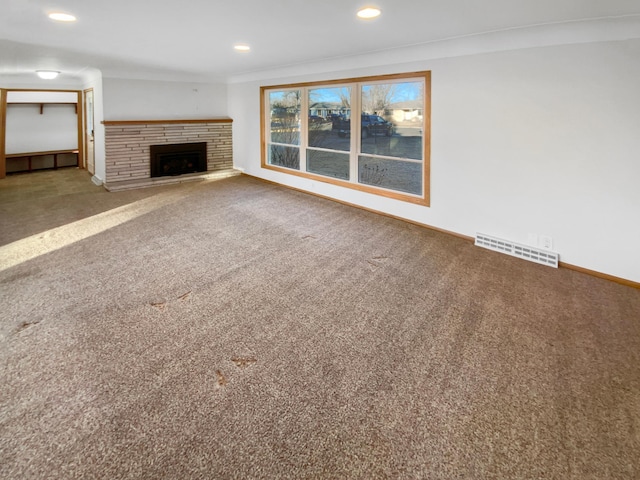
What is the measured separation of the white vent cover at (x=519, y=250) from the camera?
364cm

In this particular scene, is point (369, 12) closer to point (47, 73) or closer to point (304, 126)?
point (304, 126)

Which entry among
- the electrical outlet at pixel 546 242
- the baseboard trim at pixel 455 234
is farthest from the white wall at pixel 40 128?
the electrical outlet at pixel 546 242

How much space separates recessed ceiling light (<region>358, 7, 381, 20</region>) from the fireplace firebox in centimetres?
546

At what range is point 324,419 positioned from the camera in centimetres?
173

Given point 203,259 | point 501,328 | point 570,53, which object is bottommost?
point 501,328

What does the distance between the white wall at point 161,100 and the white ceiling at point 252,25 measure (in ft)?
3.78

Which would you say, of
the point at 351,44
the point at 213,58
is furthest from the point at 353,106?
the point at 213,58

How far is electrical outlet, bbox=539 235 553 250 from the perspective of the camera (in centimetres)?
367

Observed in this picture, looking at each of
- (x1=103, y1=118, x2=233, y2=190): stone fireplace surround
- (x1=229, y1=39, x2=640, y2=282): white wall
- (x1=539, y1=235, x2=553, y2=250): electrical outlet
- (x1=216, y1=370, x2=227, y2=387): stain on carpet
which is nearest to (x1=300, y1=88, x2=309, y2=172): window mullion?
(x1=229, y1=39, x2=640, y2=282): white wall

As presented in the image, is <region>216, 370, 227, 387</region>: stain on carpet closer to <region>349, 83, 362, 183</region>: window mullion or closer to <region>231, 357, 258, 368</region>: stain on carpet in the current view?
<region>231, 357, 258, 368</region>: stain on carpet

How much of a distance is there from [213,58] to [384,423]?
5.56m

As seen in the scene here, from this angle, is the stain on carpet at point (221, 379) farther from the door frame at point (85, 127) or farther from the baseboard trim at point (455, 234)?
the door frame at point (85, 127)

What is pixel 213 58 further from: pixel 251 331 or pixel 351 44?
pixel 251 331

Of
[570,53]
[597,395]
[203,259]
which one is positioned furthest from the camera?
[203,259]
